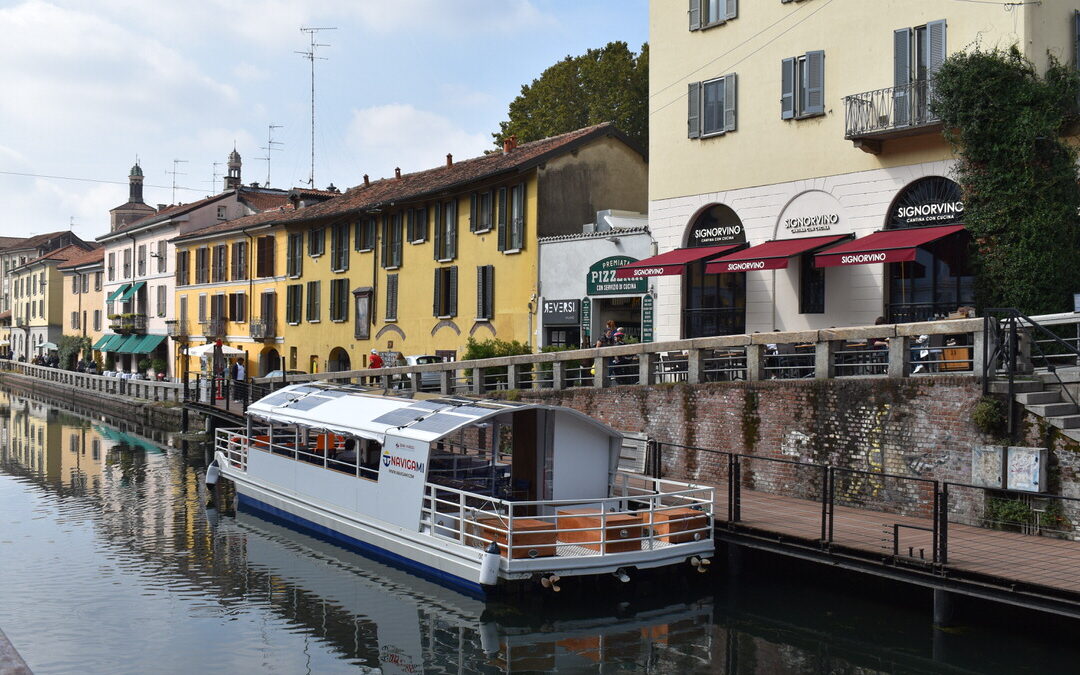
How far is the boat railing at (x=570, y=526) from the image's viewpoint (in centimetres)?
1520

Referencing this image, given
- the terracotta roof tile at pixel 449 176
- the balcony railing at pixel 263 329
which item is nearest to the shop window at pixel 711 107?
the terracotta roof tile at pixel 449 176

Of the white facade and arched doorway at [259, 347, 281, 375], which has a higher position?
the white facade

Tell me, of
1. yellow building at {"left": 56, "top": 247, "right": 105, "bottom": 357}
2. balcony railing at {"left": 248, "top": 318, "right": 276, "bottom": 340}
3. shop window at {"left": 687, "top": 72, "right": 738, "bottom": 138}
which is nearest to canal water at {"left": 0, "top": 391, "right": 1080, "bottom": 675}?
shop window at {"left": 687, "top": 72, "right": 738, "bottom": 138}

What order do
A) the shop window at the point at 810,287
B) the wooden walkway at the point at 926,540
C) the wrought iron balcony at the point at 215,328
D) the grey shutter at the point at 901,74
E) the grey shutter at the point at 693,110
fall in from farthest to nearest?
the wrought iron balcony at the point at 215,328 → the grey shutter at the point at 693,110 → the shop window at the point at 810,287 → the grey shutter at the point at 901,74 → the wooden walkway at the point at 926,540

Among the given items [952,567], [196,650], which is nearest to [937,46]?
[952,567]

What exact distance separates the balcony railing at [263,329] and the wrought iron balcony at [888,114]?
33540mm

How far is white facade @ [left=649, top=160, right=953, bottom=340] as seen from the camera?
2309cm

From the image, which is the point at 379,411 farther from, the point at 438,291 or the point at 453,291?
the point at 438,291

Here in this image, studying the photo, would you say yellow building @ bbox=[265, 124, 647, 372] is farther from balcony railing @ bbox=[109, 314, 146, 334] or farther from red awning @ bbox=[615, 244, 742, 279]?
balcony railing @ bbox=[109, 314, 146, 334]

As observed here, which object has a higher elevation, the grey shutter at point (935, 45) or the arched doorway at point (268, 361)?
the grey shutter at point (935, 45)

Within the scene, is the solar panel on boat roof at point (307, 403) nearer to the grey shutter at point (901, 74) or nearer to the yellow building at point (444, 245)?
the yellow building at point (444, 245)

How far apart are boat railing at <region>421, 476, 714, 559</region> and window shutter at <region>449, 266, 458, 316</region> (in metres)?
20.1

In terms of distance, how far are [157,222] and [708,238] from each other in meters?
45.8

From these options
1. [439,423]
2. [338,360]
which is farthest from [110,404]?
[439,423]
